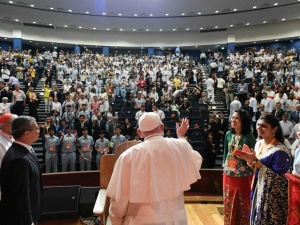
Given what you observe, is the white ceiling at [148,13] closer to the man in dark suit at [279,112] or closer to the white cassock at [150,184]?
the man in dark suit at [279,112]

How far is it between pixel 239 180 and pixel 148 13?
16.5 m

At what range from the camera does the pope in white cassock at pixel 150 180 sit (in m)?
1.72

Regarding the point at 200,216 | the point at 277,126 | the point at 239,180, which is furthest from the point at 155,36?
the point at 277,126

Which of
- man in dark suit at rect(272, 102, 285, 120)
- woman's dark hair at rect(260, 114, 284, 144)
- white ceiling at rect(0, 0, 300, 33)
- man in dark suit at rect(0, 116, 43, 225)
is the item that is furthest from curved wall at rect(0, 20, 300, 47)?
man in dark suit at rect(0, 116, 43, 225)

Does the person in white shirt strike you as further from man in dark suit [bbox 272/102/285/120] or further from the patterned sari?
the patterned sari

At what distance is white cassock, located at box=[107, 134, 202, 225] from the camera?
1.72m

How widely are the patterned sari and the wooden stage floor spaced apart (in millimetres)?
1548

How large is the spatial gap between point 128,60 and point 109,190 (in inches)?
605

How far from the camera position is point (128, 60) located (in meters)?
16.6

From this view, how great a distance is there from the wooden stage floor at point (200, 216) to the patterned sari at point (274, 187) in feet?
5.08

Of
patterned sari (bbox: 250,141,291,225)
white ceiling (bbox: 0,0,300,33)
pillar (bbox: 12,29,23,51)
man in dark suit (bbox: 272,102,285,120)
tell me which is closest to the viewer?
patterned sari (bbox: 250,141,291,225)

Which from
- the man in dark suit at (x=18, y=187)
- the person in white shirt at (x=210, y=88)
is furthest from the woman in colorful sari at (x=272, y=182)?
the person in white shirt at (x=210, y=88)

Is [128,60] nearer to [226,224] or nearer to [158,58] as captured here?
[158,58]

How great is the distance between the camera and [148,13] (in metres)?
17.7
